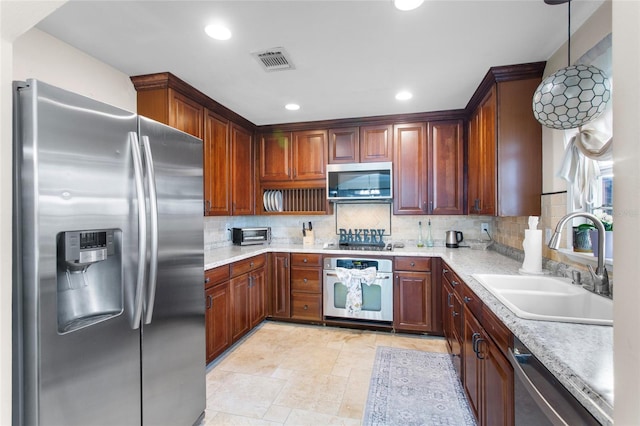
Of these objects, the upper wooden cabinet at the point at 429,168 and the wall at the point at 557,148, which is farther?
the upper wooden cabinet at the point at 429,168

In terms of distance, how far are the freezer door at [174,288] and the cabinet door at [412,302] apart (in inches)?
79.4

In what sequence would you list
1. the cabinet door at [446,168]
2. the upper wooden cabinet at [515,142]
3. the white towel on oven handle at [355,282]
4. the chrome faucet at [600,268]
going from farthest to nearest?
the cabinet door at [446,168], the white towel on oven handle at [355,282], the upper wooden cabinet at [515,142], the chrome faucet at [600,268]

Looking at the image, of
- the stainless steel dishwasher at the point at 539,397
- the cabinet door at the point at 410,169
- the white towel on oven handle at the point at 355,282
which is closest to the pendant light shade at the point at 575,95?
the stainless steel dishwasher at the point at 539,397

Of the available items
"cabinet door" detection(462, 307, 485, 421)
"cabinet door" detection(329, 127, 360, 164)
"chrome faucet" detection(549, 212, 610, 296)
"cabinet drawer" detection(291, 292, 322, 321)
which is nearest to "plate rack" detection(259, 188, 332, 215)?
"cabinet door" detection(329, 127, 360, 164)

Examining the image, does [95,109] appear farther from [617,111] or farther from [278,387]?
[278,387]

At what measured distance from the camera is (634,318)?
528mm

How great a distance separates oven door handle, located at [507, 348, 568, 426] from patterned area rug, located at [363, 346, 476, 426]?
3.44 feet

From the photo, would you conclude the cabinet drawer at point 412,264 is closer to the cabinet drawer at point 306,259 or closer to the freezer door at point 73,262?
the cabinet drawer at point 306,259

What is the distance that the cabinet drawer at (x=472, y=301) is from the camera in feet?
5.19

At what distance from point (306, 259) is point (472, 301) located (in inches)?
78.2

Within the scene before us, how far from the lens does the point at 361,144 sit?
3562 mm

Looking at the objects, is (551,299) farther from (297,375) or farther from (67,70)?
(67,70)

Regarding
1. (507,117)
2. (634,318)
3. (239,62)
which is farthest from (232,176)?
(634,318)

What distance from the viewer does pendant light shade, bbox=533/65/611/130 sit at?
138cm
